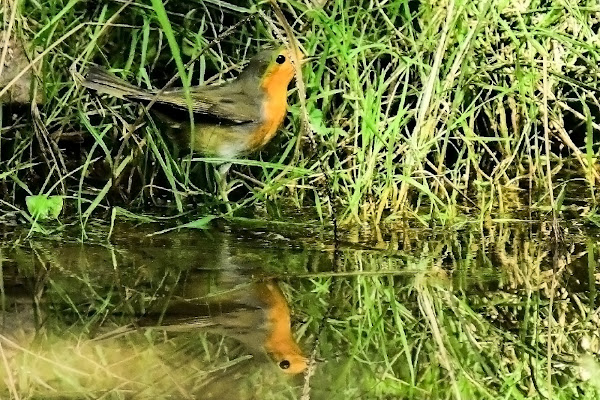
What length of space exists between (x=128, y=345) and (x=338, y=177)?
106 cm

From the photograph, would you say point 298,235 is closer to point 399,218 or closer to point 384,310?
point 399,218

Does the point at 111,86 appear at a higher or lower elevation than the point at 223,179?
higher

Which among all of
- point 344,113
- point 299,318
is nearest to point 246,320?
point 299,318

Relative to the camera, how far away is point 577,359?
1.21 metres

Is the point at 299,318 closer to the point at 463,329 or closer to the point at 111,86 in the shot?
the point at 463,329

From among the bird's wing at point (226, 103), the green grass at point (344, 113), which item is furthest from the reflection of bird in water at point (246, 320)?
the bird's wing at point (226, 103)

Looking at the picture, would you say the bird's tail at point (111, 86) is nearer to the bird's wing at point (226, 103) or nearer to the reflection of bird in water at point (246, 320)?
the bird's wing at point (226, 103)

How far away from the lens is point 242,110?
2.22m

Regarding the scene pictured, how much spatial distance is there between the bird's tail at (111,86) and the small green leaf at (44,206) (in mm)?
290

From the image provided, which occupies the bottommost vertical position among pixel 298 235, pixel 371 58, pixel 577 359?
pixel 298 235

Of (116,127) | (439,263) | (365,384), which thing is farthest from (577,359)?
(116,127)

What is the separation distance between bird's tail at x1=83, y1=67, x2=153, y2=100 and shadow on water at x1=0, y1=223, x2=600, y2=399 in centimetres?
36

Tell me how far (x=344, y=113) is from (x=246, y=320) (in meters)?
1.17

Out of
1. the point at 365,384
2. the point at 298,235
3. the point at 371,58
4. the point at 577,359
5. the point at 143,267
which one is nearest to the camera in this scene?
the point at 365,384
